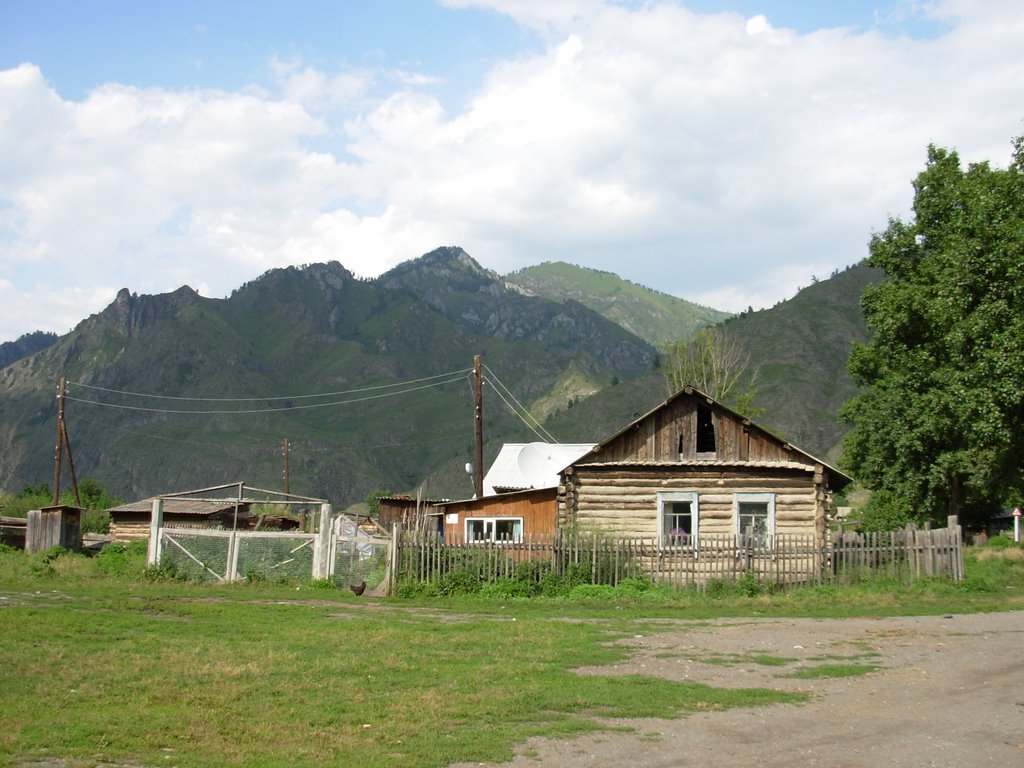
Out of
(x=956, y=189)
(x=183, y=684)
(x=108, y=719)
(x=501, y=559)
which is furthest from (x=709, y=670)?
(x=956, y=189)

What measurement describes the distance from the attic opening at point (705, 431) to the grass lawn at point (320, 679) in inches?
335

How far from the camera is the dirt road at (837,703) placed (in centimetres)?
1032

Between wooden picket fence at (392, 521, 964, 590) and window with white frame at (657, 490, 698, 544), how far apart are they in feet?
13.4

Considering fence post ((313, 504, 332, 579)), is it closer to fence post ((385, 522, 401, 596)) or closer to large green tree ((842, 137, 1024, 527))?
fence post ((385, 522, 401, 596))

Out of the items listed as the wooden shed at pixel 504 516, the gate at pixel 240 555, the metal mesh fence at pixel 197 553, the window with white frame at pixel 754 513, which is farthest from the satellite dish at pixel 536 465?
the metal mesh fence at pixel 197 553

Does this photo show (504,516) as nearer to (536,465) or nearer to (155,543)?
(536,465)

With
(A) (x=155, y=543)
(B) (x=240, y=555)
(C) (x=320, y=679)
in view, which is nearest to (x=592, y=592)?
(B) (x=240, y=555)

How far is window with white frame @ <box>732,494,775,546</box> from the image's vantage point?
3334 centimetres

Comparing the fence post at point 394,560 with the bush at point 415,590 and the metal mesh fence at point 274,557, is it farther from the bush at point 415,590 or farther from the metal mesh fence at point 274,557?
the metal mesh fence at point 274,557

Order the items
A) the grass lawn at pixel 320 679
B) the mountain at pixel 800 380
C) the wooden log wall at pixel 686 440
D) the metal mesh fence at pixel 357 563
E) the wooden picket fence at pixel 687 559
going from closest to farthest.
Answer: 1. the grass lawn at pixel 320 679
2. the wooden picket fence at pixel 687 559
3. the metal mesh fence at pixel 357 563
4. the wooden log wall at pixel 686 440
5. the mountain at pixel 800 380

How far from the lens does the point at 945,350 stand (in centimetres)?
4125

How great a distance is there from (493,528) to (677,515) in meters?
8.26

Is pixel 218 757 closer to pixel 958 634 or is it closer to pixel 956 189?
pixel 958 634

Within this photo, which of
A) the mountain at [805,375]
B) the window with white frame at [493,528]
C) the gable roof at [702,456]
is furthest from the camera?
the mountain at [805,375]
